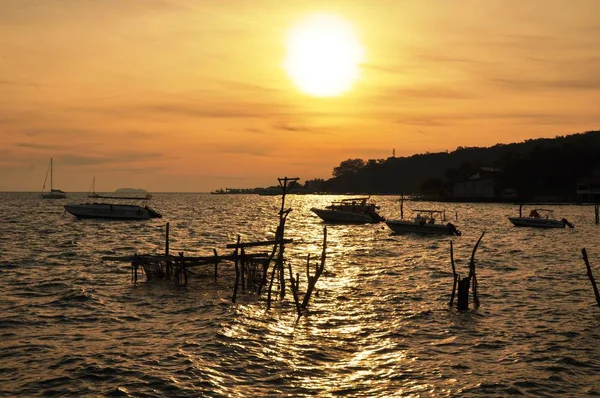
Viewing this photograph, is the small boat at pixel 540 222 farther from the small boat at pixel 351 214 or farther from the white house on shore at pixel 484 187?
the white house on shore at pixel 484 187

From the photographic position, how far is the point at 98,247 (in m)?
51.8

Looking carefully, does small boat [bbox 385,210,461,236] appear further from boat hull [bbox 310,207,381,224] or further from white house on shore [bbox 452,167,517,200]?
white house on shore [bbox 452,167,517,200]

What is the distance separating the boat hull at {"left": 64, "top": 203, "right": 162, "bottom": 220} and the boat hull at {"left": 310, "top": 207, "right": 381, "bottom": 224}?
2804 centimetres

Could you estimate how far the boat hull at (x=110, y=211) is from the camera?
91.2m

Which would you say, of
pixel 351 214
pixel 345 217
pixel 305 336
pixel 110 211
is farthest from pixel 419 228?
pixel 110 211

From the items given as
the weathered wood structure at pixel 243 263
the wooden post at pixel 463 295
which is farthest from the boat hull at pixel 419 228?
the wooden post at pixel 463 295

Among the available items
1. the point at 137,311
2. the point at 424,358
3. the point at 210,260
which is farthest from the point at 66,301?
the point at 424,358

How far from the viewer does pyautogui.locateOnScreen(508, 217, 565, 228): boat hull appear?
75.0 meters

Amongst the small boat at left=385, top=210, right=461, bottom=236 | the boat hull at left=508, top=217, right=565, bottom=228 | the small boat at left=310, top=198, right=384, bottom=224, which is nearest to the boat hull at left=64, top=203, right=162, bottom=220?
the small boat at left=310, top=198, right=384, bottom=224

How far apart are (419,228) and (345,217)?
20.7 metres

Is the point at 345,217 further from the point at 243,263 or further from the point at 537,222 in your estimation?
the point at 243,263

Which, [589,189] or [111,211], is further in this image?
[589,189]

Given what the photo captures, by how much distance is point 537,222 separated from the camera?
7756 cm

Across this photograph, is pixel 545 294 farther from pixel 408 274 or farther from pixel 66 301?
pixel 66 301
